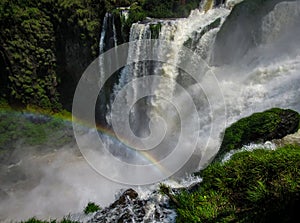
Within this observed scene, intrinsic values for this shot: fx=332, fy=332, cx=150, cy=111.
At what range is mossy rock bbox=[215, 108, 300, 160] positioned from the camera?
6.15 metres

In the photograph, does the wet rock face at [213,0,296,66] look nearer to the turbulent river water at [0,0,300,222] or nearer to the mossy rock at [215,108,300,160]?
the turbulent river water at [0,0,300,222]

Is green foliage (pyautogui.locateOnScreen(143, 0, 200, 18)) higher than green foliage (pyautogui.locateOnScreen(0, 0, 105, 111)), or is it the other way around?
green foliage (pyautogui.locateOnScreen(143, 0, 200, 18))

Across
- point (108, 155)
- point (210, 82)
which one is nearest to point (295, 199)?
point (210, 82)

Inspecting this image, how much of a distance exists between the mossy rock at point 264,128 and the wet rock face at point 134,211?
213cm

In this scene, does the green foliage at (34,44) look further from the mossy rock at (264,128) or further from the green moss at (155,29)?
the mossy rock at (264,128)

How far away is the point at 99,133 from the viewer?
18672 mm

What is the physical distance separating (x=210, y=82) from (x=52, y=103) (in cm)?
1120

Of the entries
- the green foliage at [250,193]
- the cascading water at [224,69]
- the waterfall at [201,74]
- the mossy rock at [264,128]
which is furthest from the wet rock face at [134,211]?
the waterfall at [201,74]

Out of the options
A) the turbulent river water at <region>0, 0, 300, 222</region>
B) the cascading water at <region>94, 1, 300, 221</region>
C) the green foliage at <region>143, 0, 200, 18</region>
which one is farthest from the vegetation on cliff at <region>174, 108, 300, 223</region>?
the green foliage at <region>143, 0, 200, 18</region>

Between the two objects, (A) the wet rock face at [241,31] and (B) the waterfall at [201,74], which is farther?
(A) the wet rock face at [241,31]

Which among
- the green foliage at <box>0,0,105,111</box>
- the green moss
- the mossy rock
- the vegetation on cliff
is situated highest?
the vegetation on cliff

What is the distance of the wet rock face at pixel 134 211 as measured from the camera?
4.40 meters

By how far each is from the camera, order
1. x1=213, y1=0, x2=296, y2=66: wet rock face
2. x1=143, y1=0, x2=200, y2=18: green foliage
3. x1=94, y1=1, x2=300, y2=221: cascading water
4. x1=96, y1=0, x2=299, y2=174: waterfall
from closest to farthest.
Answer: x1=94, y1=1, x2=300, y2=221: cascading water < x1=96, y1=0, x2=299, y2=174: waterfall < x1=213, y1=0, x2=296, y2=66: wet rock face < x1=143, y1=0, x2=200, y2=18: green foliage

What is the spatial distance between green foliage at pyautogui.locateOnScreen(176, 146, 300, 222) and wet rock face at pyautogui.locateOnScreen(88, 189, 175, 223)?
53 cm
